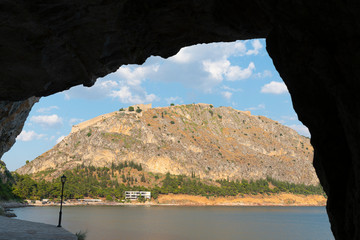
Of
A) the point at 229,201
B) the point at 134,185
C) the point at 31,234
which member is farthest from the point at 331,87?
the point at 229,201

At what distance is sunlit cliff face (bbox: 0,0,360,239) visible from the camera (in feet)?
15.4

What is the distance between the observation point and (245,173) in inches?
6388

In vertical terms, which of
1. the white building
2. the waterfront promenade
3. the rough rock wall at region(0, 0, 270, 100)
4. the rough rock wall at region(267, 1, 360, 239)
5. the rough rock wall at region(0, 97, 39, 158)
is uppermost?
the rough rock wall at region(0, 97, 39, 158)

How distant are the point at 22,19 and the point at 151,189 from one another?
430 feet

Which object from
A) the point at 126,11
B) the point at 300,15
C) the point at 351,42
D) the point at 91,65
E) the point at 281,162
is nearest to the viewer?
the point at 351,42

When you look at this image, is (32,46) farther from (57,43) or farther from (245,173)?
(245,173)

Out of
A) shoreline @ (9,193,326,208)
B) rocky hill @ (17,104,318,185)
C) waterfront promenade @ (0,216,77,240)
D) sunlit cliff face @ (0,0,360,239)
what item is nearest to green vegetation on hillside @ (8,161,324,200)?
shoreline @ (9,193,326,208)

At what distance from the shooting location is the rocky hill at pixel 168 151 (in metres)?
154

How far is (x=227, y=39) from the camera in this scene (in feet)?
26.9

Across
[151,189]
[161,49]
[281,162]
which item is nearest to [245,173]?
[281,162]

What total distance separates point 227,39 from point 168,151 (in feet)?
506

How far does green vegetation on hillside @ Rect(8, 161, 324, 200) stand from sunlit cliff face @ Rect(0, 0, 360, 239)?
339ft

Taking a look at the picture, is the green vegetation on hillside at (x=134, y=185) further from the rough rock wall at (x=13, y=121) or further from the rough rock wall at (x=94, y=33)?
the rough rock wall at (x=94, y=33)

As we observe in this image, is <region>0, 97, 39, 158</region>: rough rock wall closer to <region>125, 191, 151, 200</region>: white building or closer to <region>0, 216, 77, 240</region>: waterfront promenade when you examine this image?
<region>0, 216, 77, 240</region>: waterfront promenade
